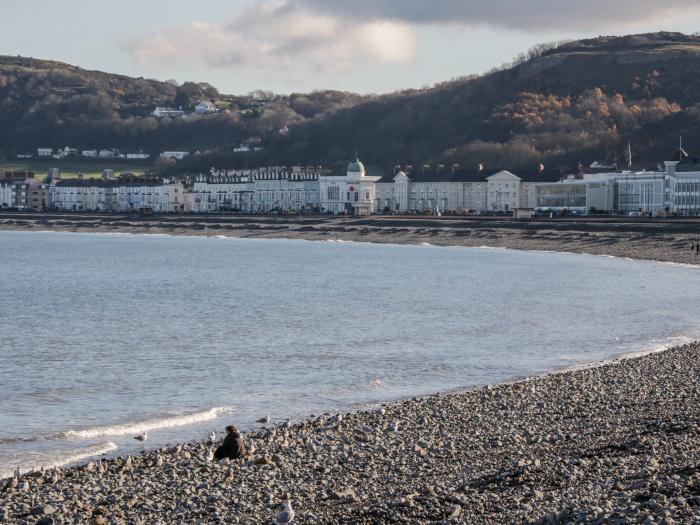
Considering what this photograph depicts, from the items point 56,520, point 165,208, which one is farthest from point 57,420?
point 165,208

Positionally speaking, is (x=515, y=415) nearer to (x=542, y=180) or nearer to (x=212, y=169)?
(x=542, y=180)

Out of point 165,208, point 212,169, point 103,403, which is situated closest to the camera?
point 103,403

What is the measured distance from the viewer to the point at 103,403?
17.5m

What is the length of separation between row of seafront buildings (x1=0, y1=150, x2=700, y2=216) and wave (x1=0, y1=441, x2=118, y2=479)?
7732 centimetres

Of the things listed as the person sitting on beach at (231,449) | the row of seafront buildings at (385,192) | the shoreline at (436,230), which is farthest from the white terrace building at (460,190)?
the person sitting on beach at (231,449)

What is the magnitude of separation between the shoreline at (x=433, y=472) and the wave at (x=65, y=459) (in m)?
0.73

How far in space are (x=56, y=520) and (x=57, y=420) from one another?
19.8 feet

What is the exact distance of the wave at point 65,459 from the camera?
13.2m

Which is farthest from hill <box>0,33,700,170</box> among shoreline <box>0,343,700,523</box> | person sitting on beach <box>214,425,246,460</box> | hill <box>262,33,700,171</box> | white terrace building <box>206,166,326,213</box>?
person sitting on beach <box>214,425,246,460</box>

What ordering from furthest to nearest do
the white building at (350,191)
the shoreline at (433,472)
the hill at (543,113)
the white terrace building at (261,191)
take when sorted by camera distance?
the hill at (543,113) < the white terrace building at (261,191) < the white building at (350,191) < the shoreline at (433,472)

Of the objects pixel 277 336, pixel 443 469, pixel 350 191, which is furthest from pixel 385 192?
pixel 443 469

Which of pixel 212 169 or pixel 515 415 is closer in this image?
pixel 515 415

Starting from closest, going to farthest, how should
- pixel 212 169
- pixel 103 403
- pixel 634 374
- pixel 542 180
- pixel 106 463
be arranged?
pixel 106 463 < pixel 103 403 < pixel 634 374 < pixel 542 180 < pixel 212 169

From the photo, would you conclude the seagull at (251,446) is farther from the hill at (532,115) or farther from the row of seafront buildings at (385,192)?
the hill at (532,115)
